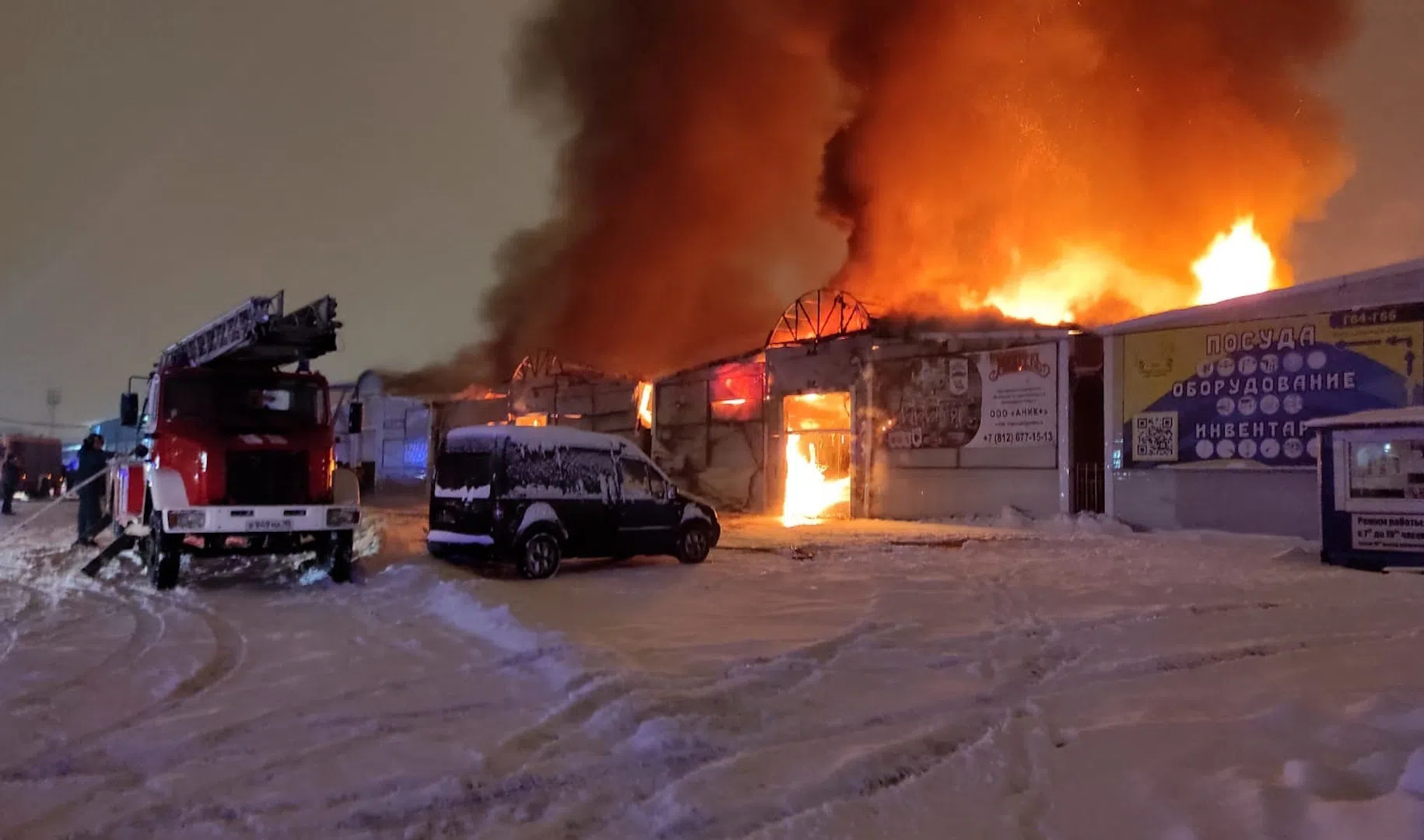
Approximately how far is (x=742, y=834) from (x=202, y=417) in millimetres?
9002

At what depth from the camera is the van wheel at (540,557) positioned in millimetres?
10352

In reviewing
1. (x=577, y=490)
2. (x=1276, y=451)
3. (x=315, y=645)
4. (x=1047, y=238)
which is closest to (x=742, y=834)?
(x=315, y=645)

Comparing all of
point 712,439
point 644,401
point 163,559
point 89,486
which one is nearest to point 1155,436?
point 712,439

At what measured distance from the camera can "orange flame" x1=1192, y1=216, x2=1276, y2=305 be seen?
2300 centimetres

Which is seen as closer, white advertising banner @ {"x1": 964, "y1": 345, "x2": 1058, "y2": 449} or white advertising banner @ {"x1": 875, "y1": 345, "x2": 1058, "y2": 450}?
white advertising banner @ {"x1": 964, "y1": 345, "x2": 1058, "y2": 449}

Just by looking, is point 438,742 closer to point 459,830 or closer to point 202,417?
point 459,830

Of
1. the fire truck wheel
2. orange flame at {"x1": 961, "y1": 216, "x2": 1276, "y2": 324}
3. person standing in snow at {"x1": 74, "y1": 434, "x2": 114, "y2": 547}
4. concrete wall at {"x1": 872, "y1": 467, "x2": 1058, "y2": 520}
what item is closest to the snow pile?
the fire truck wheel

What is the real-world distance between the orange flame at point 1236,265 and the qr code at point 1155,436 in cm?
817

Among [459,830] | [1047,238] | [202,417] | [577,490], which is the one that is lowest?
[459,830]

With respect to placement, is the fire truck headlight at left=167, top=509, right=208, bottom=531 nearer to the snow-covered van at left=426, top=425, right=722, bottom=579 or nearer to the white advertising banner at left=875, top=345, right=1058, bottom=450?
the snow-covered van at left=426, top=425, right=722, bottom=579

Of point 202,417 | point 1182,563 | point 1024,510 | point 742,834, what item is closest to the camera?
point 742,834

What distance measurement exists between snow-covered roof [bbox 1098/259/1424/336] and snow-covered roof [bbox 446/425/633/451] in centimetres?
1075

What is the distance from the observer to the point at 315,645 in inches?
276

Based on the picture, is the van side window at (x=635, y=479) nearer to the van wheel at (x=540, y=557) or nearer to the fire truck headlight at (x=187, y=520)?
the van wheel at (x=540, y=557)
